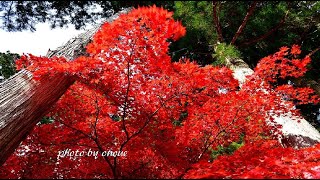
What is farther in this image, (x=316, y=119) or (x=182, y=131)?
(x=316, y=119)

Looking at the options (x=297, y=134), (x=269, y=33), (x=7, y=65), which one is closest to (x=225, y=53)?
(x=269, y=33)

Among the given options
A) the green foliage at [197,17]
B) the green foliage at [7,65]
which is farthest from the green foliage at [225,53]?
the green foliage at [7,65]

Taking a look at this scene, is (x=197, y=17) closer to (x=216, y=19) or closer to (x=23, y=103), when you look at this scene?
(x=216, y=19)

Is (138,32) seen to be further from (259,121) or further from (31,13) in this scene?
(31,13)

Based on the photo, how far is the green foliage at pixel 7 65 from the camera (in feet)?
37.1

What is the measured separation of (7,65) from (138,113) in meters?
10.1

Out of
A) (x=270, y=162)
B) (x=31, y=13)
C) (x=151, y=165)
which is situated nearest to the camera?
(x=270, y=162)

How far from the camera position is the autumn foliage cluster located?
326 cm

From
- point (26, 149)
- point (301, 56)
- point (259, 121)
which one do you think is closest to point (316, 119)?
point (301, 56)

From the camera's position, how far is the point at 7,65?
1147cm

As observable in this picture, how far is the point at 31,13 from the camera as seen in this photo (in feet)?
27.0

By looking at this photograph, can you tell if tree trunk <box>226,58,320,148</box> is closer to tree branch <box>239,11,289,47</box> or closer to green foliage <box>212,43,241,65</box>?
green foliage <box>212,43,241,65</box>

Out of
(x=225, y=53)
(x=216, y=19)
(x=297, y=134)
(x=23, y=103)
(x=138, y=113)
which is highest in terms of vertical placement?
(x=216, y=19)

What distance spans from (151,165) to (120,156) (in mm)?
415
